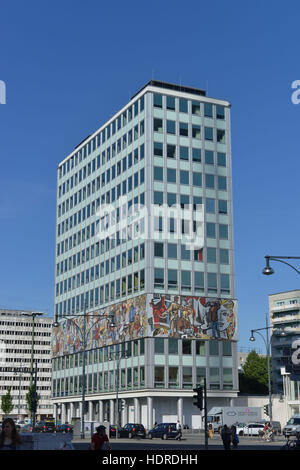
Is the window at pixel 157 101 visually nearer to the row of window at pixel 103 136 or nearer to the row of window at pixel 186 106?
the row of window at pixel 186 106

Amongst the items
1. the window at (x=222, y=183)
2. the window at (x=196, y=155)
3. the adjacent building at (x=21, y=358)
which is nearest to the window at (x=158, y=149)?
the window at (x=196, y=155)

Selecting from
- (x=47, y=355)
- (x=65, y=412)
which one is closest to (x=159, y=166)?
(x=65, y=412)

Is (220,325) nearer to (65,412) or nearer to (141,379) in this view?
(141,379)

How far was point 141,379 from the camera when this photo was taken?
80250 millimetres

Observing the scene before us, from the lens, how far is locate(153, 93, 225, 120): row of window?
86750 millimetres

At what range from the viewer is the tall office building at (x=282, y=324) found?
14338 cm

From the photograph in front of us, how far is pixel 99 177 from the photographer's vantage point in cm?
9856

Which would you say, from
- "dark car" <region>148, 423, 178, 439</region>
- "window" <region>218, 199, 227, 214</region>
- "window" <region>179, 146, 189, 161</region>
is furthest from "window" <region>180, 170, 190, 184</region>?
"dark car" <region>148, 423, 178, 439</region>

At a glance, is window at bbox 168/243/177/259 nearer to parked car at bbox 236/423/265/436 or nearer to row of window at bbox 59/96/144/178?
row of window at bbox 59/96/144/178

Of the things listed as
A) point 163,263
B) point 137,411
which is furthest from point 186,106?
point 137,411

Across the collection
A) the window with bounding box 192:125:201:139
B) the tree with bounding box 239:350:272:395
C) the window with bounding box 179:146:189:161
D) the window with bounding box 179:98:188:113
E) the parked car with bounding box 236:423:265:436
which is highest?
the window with bounding box 179:98:188:113

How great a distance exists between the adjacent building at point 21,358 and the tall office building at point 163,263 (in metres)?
81.1

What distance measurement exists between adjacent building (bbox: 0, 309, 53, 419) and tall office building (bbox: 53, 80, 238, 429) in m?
81.1

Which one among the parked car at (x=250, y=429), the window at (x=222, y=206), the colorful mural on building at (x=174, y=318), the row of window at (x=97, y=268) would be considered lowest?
the parked car at (x=250, y=429)
